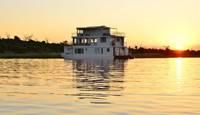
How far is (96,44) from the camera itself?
86750 mm

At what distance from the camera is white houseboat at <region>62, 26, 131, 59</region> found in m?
86.0

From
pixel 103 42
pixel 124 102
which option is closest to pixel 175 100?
pixel 124 102

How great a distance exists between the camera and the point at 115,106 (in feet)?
43.3

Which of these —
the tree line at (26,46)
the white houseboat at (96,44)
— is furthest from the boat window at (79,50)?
the tree line at (26,46)

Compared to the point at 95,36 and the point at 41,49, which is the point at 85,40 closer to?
the point at 95,36

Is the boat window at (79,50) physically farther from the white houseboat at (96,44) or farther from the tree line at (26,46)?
the tree line at (26,46)

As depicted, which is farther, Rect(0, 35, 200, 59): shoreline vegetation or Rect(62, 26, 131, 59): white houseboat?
Rect(0, 35, 200, 59): shoreline vegetation

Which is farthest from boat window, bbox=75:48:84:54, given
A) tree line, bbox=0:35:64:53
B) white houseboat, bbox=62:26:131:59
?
tree line, bbox=0:35:64:53

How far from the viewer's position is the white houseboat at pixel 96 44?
8600cm

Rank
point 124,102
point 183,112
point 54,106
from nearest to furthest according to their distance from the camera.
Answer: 1. point 183,112
2. point 54,106
3. point 124,102

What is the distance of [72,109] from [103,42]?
242 ft

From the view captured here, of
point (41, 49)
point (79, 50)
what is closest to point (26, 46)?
point (41, 49)

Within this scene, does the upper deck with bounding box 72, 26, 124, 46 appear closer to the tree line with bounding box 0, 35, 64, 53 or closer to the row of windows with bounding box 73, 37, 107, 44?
the row of windows with bounding box 73, 37, 107, 44

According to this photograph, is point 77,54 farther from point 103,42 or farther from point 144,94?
point 144,94
